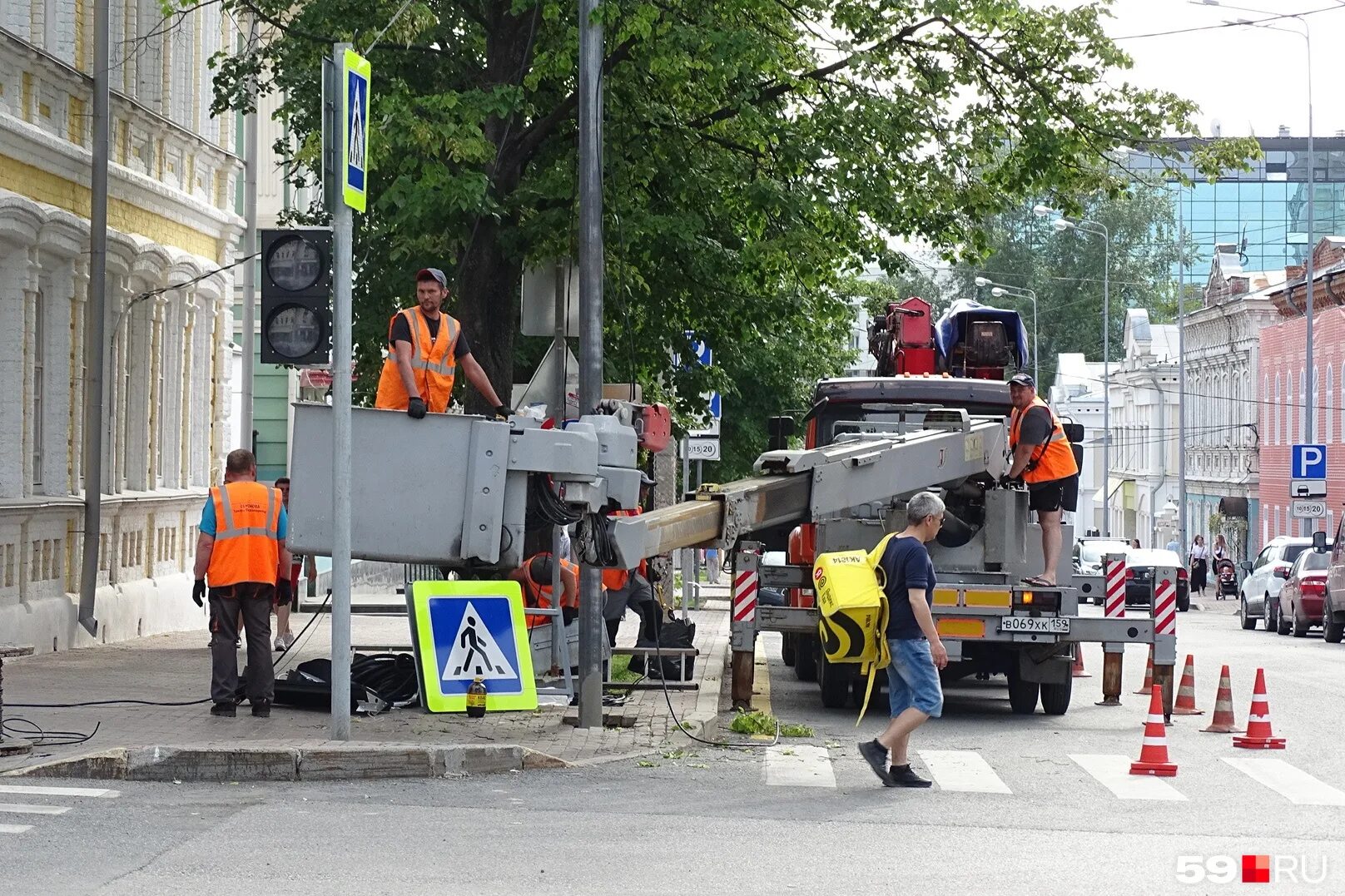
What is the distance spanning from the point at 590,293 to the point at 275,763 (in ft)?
12.8

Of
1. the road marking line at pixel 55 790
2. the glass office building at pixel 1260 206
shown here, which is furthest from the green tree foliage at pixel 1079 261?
the road marking line at pixel 55 790

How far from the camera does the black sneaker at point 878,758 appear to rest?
11203 mm

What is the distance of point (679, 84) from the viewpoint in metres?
18.0

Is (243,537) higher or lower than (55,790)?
higher

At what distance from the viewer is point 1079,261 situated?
86625mm

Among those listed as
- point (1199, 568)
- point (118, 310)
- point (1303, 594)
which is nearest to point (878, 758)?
point (118, 310)

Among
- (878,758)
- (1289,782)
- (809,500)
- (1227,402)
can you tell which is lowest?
(1289,782)

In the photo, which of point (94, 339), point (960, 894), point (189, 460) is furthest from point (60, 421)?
point (960, 894)

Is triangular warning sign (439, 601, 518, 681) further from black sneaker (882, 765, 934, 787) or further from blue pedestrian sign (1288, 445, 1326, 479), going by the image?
blue pedestrian sign (1288, 445, 1326, 479)

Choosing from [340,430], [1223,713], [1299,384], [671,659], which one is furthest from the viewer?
[1299,384]

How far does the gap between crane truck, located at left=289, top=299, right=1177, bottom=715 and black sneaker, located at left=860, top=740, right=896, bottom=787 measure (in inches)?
65.9

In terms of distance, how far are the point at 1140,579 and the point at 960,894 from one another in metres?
30.7

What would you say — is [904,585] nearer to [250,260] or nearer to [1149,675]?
[1149,675]

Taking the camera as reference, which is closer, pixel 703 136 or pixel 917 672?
pixel 917 672
